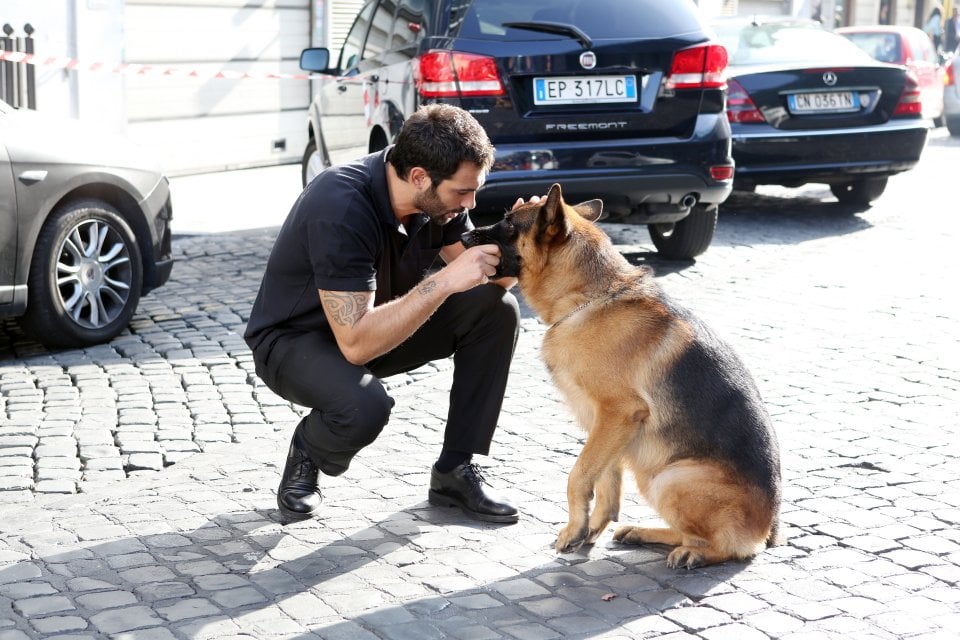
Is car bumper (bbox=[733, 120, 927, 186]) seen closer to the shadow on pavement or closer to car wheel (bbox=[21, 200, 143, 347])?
car wheel (bbox=[21, 200, 143, 347])

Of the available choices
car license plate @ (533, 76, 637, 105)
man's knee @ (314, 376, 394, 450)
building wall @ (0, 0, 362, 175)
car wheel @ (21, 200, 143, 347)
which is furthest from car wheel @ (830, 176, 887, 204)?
man's knee @ (314, 376, 394, 450)

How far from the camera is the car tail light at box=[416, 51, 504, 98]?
24.5 feet

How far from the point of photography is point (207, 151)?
14469mm

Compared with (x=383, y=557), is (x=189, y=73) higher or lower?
higher

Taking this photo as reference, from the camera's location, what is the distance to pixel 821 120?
1036 centimetres

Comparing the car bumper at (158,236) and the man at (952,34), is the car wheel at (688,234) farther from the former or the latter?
the man at (952,34)

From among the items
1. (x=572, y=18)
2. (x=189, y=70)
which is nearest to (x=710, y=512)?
(x=572, y=18)

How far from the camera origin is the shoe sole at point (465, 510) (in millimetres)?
4590

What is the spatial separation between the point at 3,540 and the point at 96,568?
0.47m

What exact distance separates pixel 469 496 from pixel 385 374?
0.63 metres

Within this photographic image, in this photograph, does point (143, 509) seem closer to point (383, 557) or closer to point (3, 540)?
point (3, 540)

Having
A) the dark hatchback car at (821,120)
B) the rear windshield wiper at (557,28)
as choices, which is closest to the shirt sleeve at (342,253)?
the rear windshield wiper at (557,28)

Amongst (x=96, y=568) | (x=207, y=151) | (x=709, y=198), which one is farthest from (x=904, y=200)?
(x=96, y=568)

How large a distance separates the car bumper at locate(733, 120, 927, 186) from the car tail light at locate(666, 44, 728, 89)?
221cm
